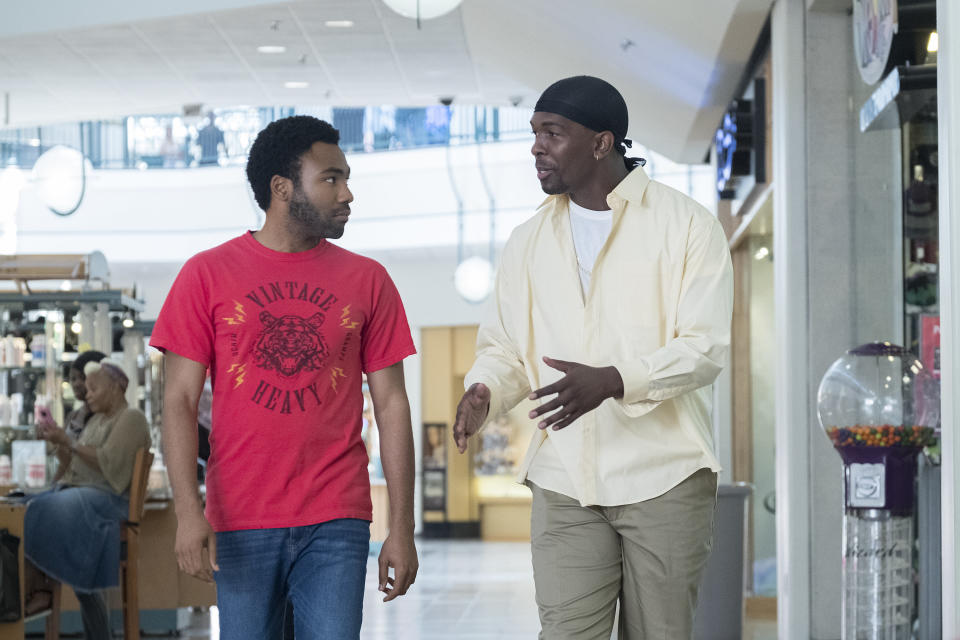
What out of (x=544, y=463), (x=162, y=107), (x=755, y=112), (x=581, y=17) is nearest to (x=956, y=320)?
(x=544, y=463)

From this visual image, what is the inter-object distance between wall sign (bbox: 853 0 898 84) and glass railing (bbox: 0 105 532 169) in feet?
40.2

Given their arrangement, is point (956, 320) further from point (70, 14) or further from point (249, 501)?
point (70, 14)

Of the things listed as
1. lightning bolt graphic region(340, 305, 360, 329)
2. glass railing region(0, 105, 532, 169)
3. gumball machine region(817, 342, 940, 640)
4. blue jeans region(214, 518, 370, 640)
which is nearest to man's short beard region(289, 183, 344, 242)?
lightning bolt graphic region(340, 305, 360, 329)

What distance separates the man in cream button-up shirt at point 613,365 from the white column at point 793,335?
11.9ft

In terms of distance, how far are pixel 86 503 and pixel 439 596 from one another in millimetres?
4007

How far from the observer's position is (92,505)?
6855 mm

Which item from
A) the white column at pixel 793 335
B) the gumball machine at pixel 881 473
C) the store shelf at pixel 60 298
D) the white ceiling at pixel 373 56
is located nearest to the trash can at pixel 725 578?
the white column at pixel 793 335

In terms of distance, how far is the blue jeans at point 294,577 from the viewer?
279 centimetres

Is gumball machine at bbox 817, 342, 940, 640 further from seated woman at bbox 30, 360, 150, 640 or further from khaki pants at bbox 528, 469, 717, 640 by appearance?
seated woman at bbox 30, 360, 150, 640

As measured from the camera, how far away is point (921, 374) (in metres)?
4.69

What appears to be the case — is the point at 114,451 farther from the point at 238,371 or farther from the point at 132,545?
the point at 238,371

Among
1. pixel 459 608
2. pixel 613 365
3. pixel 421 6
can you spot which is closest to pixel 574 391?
pixel 613 365

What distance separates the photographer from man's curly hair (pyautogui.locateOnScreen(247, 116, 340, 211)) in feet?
9.86

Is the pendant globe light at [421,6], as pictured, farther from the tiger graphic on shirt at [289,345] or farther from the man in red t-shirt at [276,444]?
the tiger graphic on shirt at [289,345]
